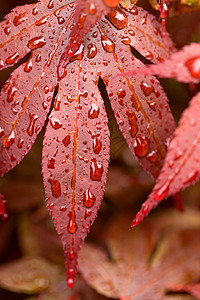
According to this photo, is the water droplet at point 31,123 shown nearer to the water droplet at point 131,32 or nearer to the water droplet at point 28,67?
the water droplet at point 28,67

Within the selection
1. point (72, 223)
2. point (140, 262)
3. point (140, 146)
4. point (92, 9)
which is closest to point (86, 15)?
point (92, 9)

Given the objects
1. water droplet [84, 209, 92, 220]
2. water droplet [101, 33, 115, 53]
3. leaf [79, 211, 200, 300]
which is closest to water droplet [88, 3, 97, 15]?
water droplet [101, 33, 115, 53]

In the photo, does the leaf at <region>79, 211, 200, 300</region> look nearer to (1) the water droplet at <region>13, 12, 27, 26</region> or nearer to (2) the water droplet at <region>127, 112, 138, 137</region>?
(2) the water droplet at <region>127, 112, 138, 137</region>

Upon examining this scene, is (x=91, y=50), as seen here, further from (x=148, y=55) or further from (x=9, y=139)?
(x=9, y=139)

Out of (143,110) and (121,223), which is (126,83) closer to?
(143,110)

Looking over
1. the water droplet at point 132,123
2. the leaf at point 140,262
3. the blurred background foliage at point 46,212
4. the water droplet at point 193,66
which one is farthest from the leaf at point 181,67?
the leaf at point 140,262

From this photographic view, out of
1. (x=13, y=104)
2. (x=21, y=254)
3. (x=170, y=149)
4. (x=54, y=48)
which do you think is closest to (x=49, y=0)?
(x=54, y=48)
